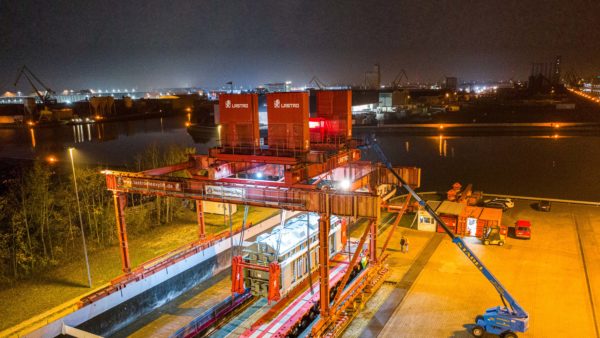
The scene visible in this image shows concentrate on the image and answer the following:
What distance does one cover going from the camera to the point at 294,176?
14.6 m

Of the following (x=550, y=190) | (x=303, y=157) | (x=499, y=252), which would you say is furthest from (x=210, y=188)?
(x=550, y=190)

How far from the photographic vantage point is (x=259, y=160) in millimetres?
16312

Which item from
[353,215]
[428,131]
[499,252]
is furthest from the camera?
[428,131]

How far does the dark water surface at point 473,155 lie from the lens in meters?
42.5

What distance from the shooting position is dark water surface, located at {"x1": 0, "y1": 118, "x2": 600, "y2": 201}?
42.5m

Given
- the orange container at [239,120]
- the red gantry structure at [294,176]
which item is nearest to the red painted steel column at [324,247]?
the red gantry structure at [294,176]

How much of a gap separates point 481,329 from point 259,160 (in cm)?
1029

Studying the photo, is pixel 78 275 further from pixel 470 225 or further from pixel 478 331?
pixel 470 225

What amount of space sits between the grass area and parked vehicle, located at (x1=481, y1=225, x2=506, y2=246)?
14777 mm

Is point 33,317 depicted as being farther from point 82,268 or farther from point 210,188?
point 210,188

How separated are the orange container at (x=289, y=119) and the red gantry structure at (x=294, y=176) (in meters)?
0.04

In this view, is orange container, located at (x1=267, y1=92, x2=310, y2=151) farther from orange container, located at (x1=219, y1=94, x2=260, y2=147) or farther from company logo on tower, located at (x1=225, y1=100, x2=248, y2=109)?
company logo on tower, located at (x1=225, y1=100, x2=248, y2=109)

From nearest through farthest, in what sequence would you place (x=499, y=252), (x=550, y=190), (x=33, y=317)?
(x=33, y=317) < (x=499, y=252) < (x=550, y=190)

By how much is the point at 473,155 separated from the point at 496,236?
38.1 meters
